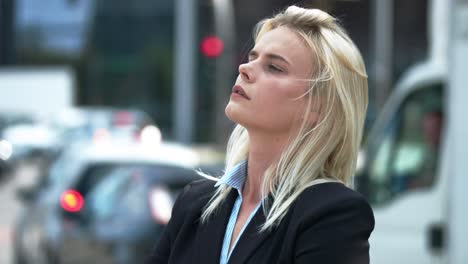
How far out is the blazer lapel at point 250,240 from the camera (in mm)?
2252

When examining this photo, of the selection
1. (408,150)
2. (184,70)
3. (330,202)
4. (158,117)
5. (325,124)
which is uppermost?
(325,124)

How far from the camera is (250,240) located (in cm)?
228

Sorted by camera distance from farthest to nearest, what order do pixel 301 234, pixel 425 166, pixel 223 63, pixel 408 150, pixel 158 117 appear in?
pixel 158 117, pixel 223 63, pixel 408 150, pixel 425 166, pixel 301 234

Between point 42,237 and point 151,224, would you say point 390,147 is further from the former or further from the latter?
point 42,237

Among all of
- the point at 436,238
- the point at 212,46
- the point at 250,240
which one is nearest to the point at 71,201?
the point at 436,238

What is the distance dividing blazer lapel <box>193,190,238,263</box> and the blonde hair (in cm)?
2

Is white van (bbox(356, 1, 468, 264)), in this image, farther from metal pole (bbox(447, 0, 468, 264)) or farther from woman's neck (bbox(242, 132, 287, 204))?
woman's neck (bbox(242, 132, 287, 204))

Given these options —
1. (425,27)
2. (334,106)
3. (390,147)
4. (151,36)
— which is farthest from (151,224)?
(151,36)

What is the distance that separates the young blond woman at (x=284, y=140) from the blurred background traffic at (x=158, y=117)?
22.7 inches

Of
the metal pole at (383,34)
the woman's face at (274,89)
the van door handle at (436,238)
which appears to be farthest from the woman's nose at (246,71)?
the metal pole at (383,34)

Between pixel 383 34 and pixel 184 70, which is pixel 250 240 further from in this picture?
pixel 184 70

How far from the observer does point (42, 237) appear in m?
8.85

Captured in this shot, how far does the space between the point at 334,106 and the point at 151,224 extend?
568 cm

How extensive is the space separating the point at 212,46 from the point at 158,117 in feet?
20.9
